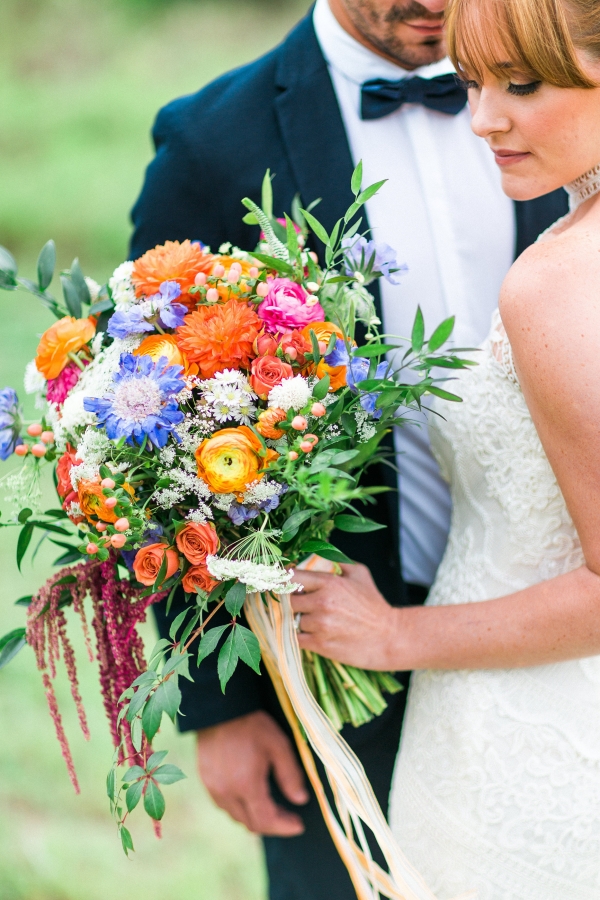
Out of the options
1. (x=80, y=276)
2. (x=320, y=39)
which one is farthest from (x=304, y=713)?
(x=320, y=39)

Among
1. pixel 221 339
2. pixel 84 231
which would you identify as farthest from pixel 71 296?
pixel 84 231

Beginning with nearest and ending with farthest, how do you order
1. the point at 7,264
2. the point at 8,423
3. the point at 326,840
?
the point at 8,423, the point at 7,264, the point at 326,840

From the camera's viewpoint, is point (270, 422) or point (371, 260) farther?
point (371, 260)

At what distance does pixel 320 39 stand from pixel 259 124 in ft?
0.81

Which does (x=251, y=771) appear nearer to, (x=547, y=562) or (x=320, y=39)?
(x=547, y=562)

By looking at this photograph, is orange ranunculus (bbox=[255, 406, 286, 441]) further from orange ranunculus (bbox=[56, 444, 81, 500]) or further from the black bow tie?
the black bow tie

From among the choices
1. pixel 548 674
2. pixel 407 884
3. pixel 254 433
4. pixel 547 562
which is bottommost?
pixel 407 884

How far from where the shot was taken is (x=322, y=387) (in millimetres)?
1223

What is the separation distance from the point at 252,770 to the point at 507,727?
24.7 inches

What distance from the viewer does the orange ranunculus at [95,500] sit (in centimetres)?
120

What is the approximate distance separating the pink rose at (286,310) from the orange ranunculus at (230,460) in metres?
0.17

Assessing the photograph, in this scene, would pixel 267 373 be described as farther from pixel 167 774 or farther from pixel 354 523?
pixel 167 774

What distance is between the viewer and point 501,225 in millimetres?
1906

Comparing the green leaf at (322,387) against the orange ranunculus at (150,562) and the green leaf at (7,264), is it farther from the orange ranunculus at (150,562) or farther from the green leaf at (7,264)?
the green leaf at (7,264)
